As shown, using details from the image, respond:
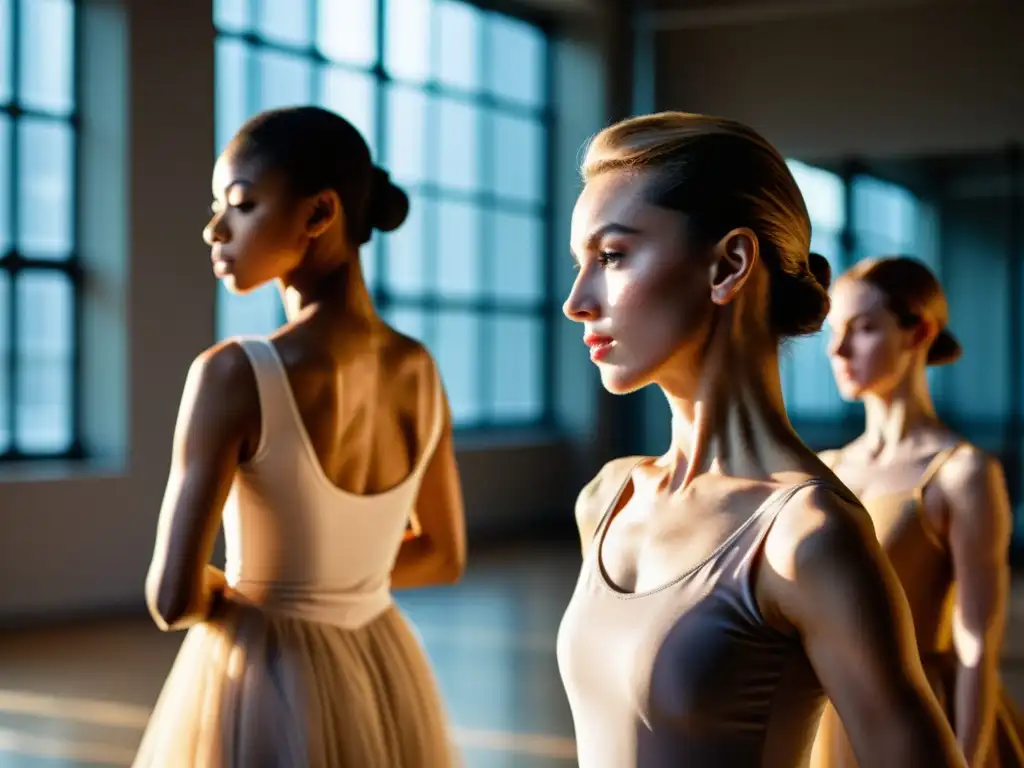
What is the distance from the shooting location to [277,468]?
222 centimetres

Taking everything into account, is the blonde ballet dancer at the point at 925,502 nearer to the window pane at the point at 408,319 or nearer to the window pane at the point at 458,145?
the window pane at the point at 408,319

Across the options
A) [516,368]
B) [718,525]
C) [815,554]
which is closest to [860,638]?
[815,554]

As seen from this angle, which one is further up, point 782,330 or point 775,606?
point 782,330

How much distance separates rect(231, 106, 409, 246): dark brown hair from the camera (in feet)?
7.59

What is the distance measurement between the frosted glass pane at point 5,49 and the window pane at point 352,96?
2.60 metres

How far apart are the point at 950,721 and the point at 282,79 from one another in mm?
7710

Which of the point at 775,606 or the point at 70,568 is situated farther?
the point at 70,568

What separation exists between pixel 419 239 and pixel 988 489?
28.5 feet

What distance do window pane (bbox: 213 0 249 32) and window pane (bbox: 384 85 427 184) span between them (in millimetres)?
1699

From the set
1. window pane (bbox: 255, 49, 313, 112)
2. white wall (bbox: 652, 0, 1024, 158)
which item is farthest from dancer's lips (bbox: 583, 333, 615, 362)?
white wall (bbox: 652, 0, 1024, 158)

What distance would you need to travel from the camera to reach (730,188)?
1.21 m

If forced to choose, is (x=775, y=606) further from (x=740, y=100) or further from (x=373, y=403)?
(x=740, y=100)

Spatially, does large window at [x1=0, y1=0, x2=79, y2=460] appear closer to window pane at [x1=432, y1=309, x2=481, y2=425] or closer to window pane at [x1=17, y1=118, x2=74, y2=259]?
window pane at [x1=17, y1=118, x2=74, y2=259]

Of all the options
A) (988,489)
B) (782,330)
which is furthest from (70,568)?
(782,330)
